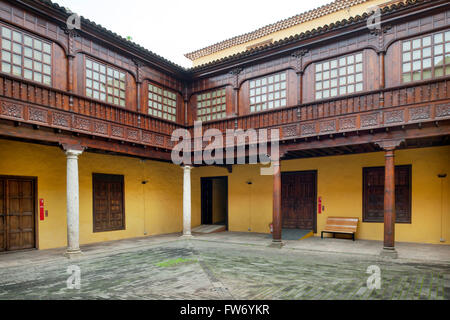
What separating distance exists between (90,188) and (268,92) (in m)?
7.30

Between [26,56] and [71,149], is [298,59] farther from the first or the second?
[26,56]

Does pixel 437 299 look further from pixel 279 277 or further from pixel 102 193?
pixel 102 193

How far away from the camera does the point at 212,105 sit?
41.5ft

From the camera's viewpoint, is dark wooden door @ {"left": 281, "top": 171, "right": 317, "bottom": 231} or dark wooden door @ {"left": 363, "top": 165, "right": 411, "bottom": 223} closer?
dark wooden door @ {"left": 363, "top": 165, "right": 411, "bottom": 223}

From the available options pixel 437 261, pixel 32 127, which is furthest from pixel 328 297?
pixel 32 127

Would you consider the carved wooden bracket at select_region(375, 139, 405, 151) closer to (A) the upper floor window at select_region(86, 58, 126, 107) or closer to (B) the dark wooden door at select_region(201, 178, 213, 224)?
(A) the upper floor window at select_region(86, 58, 126, 107)

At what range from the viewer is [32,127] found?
8.16 metres

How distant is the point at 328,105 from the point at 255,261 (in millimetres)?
5051

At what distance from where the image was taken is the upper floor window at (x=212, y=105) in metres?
12.4

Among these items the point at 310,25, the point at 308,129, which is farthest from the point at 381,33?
the point at 310,25

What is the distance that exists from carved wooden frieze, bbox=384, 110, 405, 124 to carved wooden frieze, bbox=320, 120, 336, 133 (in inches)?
54.6

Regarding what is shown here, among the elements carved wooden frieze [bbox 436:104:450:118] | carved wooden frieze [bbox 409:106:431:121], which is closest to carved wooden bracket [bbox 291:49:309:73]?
carved wooden frieze [bbox 409:106:431:121]

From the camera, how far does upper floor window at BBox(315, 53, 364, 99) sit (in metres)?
9.52

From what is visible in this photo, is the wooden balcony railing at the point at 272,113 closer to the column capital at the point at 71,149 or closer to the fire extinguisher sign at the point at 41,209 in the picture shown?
the column capital at the point at 71,149
